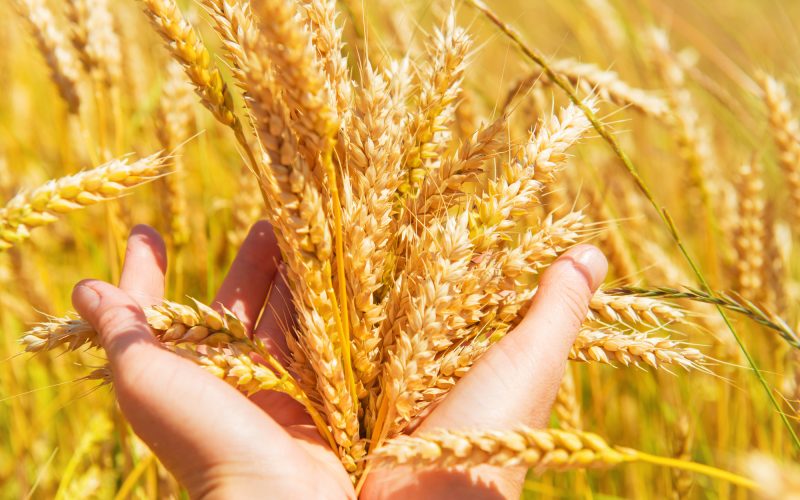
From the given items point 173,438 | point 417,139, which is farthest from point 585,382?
point 173,438

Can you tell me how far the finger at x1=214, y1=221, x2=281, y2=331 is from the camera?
135cm

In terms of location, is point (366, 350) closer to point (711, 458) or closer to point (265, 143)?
point (265, 143)

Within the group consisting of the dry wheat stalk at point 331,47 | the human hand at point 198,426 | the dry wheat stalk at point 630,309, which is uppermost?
the dry wheat stalk at point 331,47

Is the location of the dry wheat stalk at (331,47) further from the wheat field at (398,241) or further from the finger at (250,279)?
the finger at (250,279)

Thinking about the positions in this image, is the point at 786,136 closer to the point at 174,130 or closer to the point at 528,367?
the point at 528,367

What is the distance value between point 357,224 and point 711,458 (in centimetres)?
137

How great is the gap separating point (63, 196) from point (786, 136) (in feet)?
5.24

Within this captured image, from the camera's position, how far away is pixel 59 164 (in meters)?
2.44

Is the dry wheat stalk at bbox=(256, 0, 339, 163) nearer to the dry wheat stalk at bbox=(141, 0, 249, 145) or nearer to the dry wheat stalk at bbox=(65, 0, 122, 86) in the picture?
Answer: the dry wheat stalk at bbox=(141, 0, 249, 145)

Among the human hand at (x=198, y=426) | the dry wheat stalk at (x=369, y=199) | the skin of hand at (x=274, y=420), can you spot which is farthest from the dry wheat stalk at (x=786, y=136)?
the human hand at (x=198, y=426)

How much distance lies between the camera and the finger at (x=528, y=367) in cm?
98

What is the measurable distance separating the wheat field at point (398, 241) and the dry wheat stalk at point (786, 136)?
12mm

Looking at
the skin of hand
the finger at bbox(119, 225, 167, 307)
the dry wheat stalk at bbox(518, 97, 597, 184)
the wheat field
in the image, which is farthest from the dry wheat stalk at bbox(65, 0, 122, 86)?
the dry wheat stalk at bbox(518, 97, 597, 184)

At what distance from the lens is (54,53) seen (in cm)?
152
